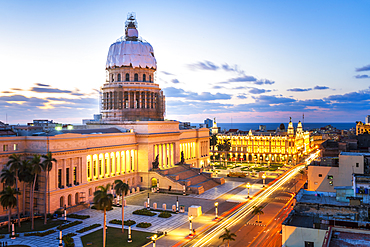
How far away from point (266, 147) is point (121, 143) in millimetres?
88944

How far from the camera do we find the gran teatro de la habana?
60781 mm

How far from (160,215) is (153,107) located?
53.2 metres

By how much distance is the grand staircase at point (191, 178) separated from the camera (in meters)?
79.9

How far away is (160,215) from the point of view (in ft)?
194

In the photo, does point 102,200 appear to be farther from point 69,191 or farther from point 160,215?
point 69,191

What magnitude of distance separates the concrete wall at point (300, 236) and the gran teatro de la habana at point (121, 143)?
43235 mm

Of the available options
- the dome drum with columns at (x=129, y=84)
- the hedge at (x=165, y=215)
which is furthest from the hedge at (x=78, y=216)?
the dome drum with columns at (x=129, y=84)


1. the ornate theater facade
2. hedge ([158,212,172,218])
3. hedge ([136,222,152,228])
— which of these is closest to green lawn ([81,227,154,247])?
hedge ([136,222,152,228])

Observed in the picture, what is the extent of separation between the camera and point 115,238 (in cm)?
4762

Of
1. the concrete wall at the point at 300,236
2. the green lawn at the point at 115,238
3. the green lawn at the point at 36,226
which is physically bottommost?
the green lawn at the point at 115,238

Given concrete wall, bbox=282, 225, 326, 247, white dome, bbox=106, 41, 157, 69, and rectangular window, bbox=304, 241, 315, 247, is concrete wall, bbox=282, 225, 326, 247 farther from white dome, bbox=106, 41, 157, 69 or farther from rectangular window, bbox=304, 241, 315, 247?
white dome, bbox=106, 41, 157, 69

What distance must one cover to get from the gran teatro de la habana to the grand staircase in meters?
0.24

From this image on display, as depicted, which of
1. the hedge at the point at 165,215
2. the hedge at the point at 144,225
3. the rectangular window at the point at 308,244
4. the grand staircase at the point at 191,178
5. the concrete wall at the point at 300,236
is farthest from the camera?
the grand staircase at the point at 191,178

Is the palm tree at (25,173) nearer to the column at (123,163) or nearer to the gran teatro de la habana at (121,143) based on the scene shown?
the gran teatro de la habana at (121,143)
